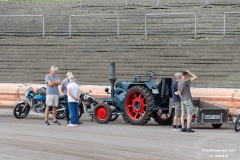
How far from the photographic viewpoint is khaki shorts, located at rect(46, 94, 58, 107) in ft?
68.0

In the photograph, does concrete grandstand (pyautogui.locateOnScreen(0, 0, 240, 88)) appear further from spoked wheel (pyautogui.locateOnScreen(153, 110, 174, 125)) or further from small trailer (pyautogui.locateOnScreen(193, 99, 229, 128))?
small trailer (pyautogui.locateOnScreen(193, 99, 229, 128))

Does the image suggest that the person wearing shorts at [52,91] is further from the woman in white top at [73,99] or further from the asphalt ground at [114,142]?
the asphalt ground at [114,142]

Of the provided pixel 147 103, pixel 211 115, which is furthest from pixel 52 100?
pixel 211 115

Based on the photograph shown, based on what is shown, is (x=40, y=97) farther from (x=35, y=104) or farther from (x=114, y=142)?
(x=114, y=142)

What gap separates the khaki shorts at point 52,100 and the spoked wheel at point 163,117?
2815 mm

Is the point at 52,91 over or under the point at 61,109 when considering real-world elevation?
over

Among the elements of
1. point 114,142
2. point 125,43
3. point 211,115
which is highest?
point 125,43

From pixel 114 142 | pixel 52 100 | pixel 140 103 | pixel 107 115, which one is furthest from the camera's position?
pixel 52 100

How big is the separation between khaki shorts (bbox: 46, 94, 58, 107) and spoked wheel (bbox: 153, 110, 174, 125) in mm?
2815

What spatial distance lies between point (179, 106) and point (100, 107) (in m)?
2.76

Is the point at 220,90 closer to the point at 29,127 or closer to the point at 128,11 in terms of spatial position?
the point at 29,127

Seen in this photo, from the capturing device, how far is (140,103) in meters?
20.1

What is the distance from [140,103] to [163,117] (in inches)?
43.8

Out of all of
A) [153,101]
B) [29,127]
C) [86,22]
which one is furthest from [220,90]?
[86,22]
